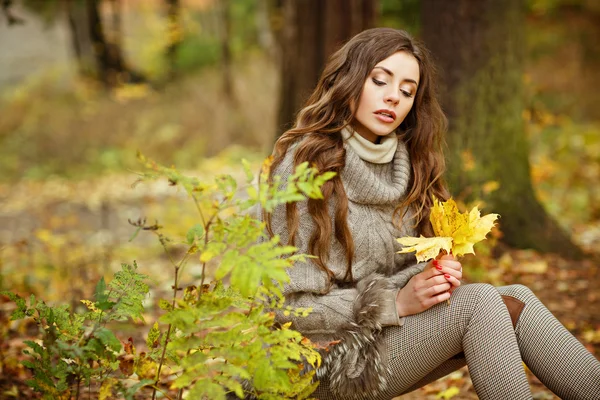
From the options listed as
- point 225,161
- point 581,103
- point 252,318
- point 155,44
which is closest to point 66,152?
point 225,161

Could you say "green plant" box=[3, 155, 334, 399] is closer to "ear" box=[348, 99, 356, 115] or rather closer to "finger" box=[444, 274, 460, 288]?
"finger" box=[444, 274, 460, 288]

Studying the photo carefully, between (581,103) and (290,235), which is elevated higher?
(290,235)

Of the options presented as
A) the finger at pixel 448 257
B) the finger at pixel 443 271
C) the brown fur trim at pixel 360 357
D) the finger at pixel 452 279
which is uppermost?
the finger at pixel 448 257

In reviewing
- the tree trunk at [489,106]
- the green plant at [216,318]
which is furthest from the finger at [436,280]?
the tree trunk at [489,106]

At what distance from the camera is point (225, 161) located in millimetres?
10125

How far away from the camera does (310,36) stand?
5777mm

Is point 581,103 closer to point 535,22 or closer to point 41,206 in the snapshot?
point 535,22

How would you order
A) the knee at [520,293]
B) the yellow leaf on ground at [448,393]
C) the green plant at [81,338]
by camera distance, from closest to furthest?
1. the green plant at [81,338]
2. the knee at [520,293]
3. the yellow leaf on ground at [448,393]

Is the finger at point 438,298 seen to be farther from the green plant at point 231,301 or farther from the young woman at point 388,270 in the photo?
the green plant at point 231,301

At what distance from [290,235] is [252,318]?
0.54 meters

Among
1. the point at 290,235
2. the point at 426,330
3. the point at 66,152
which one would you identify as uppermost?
the point at 290,235

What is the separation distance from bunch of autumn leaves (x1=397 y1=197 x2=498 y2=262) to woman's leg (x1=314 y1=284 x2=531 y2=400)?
0.19m

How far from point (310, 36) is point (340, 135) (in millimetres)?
3520

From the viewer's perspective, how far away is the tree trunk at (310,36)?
18.3 ft
